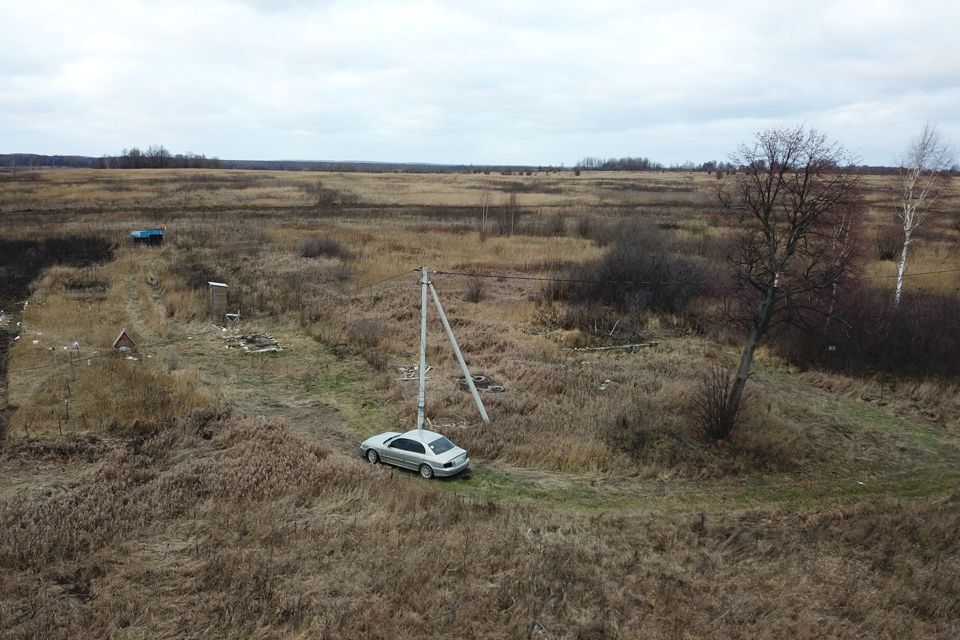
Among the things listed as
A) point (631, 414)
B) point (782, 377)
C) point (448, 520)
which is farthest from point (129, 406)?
point (782, 377)

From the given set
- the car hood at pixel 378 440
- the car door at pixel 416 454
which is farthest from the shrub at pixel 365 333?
the car door at pixel 416 454

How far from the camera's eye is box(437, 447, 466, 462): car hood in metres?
15.5

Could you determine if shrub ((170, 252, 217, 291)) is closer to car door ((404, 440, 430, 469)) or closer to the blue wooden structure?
the blue wooden structure

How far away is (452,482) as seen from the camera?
15.6 metres

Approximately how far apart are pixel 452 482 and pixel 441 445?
0.97 metres

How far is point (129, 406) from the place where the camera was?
18359mm

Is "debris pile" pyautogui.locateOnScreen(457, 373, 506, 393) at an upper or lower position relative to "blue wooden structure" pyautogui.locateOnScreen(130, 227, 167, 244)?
lower

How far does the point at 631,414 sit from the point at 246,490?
35.2ft

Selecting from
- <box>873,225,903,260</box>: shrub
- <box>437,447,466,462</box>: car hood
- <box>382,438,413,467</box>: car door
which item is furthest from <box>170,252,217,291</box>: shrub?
<box>873,225,903,260</box>: shrub

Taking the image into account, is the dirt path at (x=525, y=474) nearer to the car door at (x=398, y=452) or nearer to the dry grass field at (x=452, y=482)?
the dry grass field at (x=452, y=482)

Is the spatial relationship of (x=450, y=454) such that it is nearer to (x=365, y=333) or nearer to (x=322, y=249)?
(x=365, y=333)

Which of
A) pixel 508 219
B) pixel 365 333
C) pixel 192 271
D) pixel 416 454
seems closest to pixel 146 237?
pixel 192 271

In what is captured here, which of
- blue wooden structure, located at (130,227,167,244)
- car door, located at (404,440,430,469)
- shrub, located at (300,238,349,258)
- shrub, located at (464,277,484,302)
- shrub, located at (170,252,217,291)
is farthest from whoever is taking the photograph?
blue wooden structure, located at (130,227,167,244)

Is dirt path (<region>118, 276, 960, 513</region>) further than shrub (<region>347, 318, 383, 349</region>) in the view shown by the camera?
No
